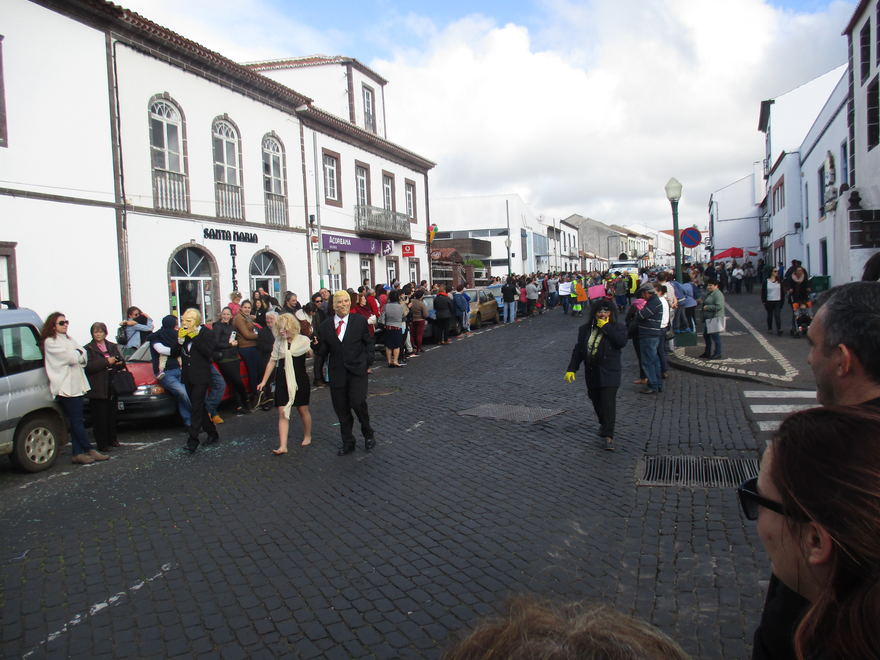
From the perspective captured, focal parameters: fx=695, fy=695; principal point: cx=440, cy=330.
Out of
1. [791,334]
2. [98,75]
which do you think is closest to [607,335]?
[791,334]

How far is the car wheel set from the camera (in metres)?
7.68

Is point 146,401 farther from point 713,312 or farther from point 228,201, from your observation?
point 228,201

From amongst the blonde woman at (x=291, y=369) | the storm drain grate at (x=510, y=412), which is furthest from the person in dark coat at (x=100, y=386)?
the storm drain grate at (x=510, y=412)

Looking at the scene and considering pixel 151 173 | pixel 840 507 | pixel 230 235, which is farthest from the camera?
pixel 230 235

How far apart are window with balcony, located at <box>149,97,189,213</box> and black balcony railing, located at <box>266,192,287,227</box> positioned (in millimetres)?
4053

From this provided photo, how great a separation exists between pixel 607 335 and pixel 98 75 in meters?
14.3

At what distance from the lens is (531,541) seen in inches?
199

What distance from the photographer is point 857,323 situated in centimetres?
232

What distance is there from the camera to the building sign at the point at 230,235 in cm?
2008

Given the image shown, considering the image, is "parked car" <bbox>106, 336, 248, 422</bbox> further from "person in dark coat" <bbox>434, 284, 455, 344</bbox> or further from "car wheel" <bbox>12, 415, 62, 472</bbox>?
"person in dark coat" <bbox>434, 284, 455, 344</bbox>

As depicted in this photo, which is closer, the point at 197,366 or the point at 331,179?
the point at 197,366

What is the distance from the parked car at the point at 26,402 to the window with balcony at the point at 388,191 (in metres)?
24.4

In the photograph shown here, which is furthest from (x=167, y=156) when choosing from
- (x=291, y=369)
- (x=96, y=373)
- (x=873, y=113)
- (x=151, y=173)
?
(x=873, y=113)

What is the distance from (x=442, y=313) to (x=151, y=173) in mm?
8648
